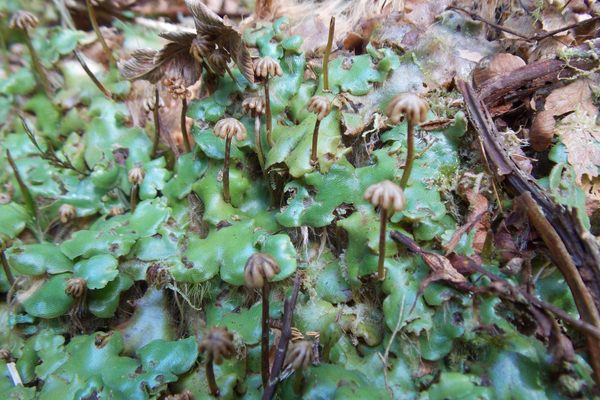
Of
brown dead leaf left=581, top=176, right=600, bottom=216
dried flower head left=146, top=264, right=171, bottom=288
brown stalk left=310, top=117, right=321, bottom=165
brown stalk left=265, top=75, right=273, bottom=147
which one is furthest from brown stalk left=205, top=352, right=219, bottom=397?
brown dead leaf left=581, top=176, right=600, bottom=216

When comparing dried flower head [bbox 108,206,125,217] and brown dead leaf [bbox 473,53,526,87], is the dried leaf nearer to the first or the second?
brown dead leaf [bbox 473,53,526,87]

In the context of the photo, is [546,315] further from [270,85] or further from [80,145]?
[80,145]

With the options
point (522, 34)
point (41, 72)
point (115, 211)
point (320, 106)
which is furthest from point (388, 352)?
point (41, 72)

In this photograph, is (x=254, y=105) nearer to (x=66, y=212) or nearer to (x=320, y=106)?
(x=320, y=106)

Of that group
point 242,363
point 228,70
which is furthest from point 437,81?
point 242,363

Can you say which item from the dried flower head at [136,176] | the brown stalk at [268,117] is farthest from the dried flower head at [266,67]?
the dried flower head at [136,176]

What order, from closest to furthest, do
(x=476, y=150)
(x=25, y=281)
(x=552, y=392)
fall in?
(x=552, y=392), (x=476, y=150), (x=25, y=281)

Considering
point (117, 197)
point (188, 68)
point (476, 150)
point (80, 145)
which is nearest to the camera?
point (476, 150)
